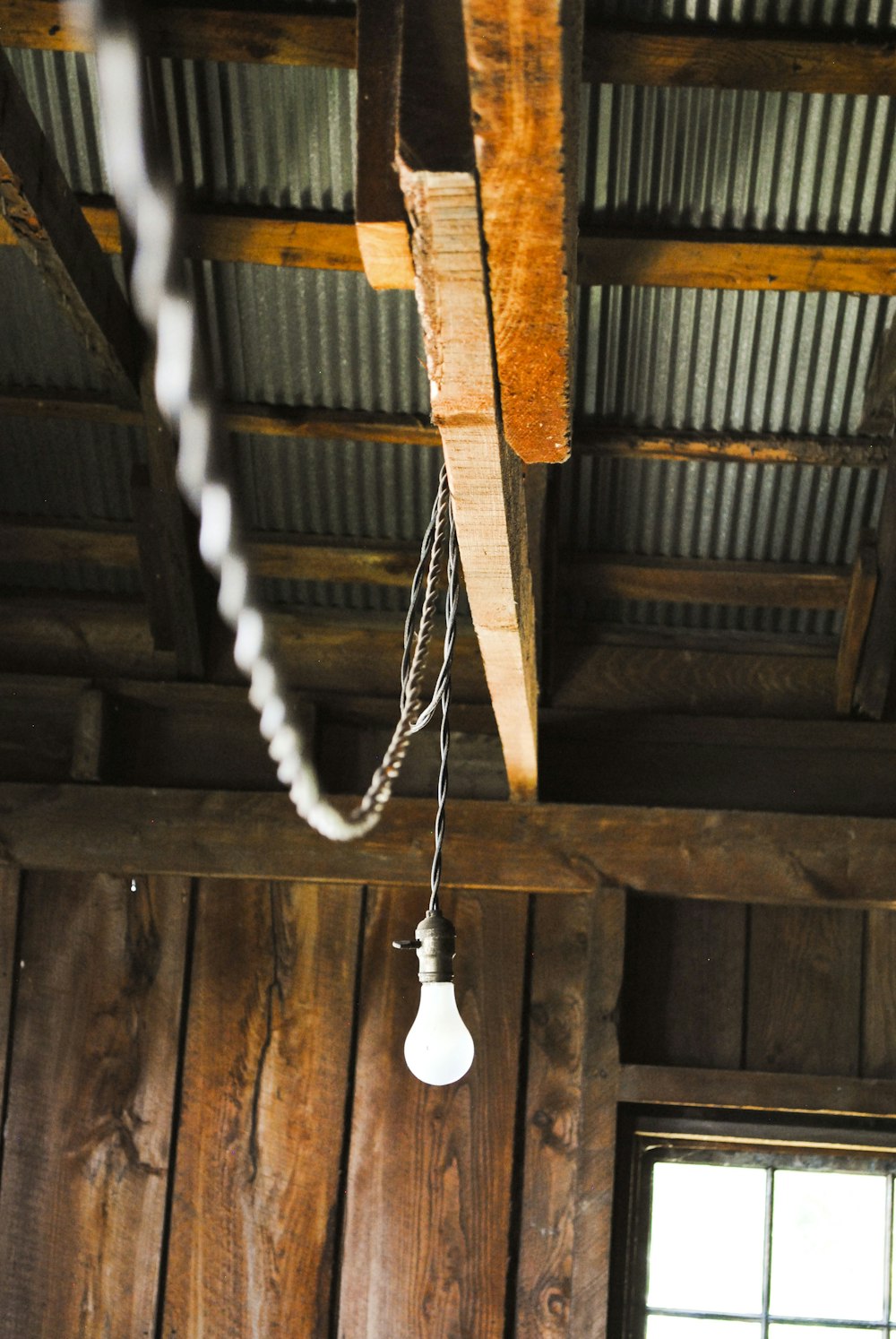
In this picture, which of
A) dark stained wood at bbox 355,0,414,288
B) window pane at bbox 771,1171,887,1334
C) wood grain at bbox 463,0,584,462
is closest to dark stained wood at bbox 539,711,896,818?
window pane at bbox 771,1171,887,1334

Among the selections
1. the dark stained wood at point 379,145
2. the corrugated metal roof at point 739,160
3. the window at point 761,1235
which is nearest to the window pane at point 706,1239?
the window at point 761,1235

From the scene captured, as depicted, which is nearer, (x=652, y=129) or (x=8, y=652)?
(x=652, y=129)

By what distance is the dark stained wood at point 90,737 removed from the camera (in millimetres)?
3346

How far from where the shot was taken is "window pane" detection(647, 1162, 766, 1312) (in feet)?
9.99

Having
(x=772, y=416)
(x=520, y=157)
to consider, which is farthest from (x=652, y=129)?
(x=520, y=157)

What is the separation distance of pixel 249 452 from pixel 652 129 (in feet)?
4.05

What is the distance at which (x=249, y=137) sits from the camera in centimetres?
270

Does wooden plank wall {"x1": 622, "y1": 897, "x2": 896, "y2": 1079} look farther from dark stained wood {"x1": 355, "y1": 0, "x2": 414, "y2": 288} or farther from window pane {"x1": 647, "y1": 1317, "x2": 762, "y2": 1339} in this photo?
dark stained wood {"x1": 355, "y1": 0, "x2": 414, "y2": 288}

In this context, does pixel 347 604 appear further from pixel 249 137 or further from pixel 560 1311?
pixel 560 1311

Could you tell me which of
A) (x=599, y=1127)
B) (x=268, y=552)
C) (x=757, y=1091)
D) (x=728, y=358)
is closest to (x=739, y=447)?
(x=728, y=358)

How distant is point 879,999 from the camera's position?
10.4 ft

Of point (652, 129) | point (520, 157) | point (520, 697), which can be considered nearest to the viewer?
point (520, 157)

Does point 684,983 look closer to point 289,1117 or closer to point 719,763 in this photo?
point 719,763

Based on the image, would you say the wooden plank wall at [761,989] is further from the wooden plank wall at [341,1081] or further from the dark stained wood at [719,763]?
the dark stained wood at [719,763]
